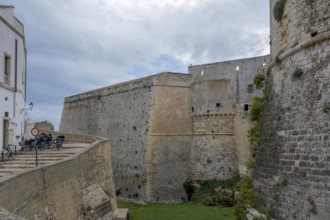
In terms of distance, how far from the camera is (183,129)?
2267 centimetres

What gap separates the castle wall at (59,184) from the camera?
7395mm

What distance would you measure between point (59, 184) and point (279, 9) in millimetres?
6603

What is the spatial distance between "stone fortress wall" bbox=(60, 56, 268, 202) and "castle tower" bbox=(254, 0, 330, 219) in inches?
445

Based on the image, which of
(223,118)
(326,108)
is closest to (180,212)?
(223,118)

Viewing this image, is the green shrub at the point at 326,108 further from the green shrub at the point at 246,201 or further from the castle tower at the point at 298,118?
the green shrub at the point at 246,201

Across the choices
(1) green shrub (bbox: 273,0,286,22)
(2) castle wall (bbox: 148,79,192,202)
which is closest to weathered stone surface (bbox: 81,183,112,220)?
(1) green shrub (bbox: 273,0,286,22)

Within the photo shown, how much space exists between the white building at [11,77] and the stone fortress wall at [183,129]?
787 cm

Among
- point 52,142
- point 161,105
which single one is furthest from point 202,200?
point 52,142

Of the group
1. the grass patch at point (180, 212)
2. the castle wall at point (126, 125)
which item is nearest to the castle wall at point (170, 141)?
the castle wall at point (126, 125)

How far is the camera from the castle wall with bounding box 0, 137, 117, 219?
24.3 ft

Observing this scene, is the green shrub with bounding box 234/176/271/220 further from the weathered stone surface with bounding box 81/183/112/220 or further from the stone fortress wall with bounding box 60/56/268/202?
the stone fortress wall with bounding box 60/56/268/202

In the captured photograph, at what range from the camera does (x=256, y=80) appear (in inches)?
461

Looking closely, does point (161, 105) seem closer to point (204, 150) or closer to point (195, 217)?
point (204, 150)

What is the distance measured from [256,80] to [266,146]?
277 centimetres
